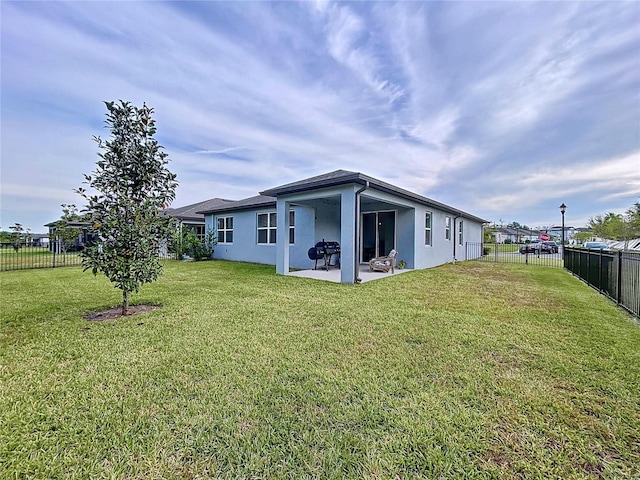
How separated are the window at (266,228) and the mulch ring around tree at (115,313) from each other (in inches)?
313

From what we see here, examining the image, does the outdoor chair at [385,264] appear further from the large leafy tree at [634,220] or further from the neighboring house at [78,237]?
the large leafy tree at [634,220]

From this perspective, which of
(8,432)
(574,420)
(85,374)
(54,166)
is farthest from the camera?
(54,166)

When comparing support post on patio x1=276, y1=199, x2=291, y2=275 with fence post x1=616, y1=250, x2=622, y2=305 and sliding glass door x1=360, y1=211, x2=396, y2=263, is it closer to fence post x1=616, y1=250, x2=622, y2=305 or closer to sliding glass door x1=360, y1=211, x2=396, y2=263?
sliding glass door x1=360, y1=211, x2=396, y2=263

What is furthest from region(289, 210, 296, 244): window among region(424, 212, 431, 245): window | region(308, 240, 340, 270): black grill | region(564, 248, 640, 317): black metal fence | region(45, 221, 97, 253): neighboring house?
region(564, 248, 640, 317): black metal fence

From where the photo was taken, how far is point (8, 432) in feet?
7.28

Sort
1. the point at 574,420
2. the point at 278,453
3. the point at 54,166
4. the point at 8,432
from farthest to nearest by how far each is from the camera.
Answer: the point at 54,166 < the point at 574,420 < the point at 8,432 < the point at 278,453

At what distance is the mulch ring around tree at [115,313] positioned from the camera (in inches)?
208

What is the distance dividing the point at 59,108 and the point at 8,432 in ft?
38.2

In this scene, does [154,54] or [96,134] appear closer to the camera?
[96,134]

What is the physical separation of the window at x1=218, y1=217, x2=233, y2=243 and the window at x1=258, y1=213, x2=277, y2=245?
8.77ft

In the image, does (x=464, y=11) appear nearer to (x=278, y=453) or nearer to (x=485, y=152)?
(x=485, y=152)

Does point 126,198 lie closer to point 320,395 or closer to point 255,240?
point 320,395

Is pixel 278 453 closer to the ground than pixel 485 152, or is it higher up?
closer to the ground

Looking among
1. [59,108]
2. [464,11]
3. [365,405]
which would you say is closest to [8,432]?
[365,405]
